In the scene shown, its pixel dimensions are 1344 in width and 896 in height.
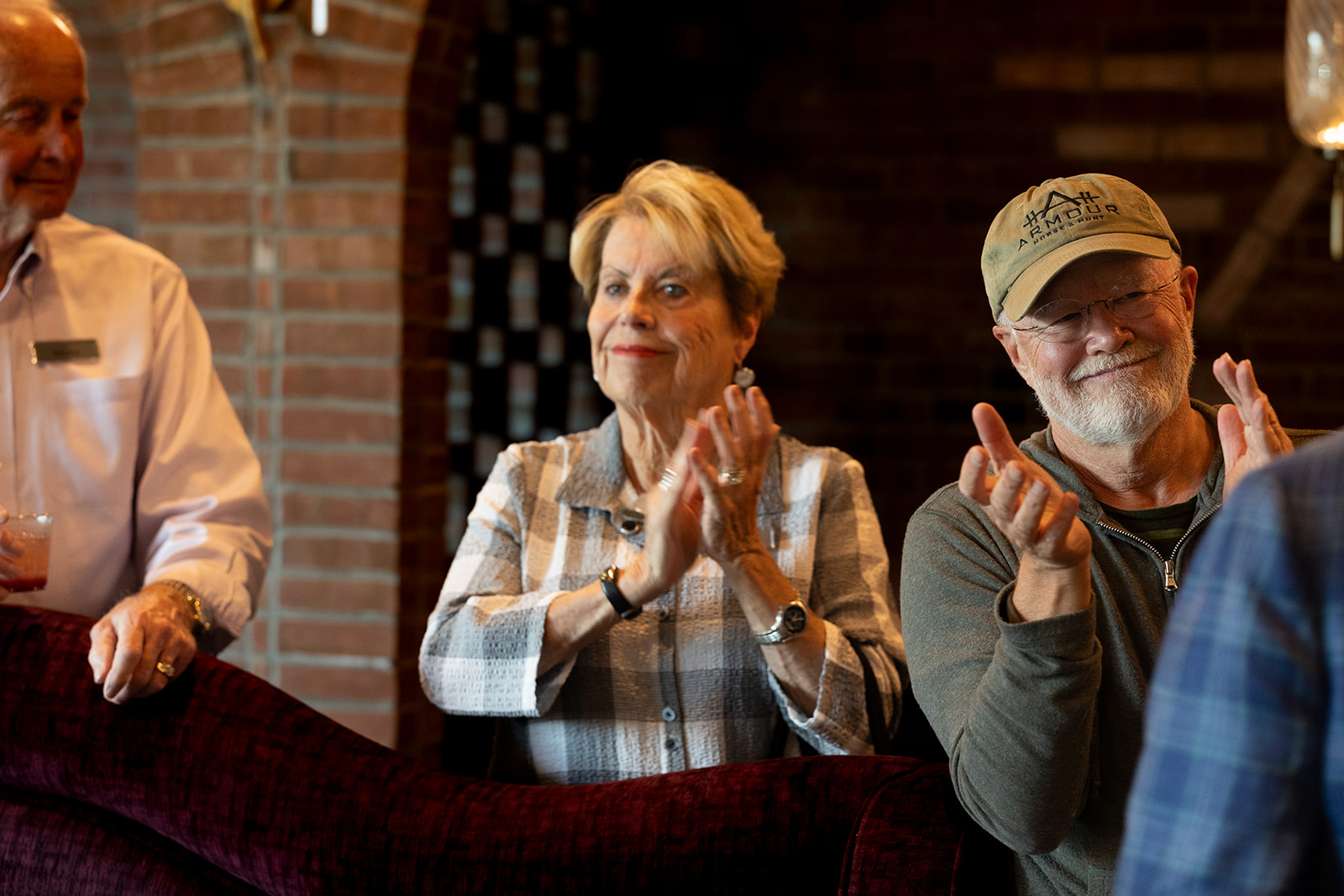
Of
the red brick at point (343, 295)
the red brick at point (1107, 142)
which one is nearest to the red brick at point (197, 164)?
the red brick at point (343, 295)

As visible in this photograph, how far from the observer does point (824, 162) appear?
3.79m

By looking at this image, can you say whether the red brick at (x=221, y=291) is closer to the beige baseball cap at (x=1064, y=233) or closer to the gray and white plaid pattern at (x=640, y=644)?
the gray and white plaid pattern at (x=640, y=644)

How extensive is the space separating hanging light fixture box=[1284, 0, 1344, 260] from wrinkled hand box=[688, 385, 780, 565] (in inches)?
42.8

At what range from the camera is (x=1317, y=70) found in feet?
6.15

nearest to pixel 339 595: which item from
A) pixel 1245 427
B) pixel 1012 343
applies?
pixel 1012 343

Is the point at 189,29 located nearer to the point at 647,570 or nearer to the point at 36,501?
the point at 36,501

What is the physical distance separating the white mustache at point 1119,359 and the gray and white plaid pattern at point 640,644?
0.50 m

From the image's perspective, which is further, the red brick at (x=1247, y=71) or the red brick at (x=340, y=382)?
the red brick at (x=1247, y=71)

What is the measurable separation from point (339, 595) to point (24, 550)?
103 centimetres

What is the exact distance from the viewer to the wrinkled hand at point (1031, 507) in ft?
3.67

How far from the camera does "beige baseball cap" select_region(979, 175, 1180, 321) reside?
1388 millimetres

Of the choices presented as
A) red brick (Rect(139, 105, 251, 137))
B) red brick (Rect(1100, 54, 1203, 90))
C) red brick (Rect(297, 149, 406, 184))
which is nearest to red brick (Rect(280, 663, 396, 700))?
red brick (Rect(297, 149, 406, 184))

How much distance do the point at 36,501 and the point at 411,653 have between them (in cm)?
98

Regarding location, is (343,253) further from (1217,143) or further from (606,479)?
(1217,143)
